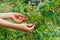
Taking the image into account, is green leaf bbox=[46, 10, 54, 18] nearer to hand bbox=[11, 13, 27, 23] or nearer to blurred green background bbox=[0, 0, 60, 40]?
blurred green background bbox=[0, 0, 60, 40]

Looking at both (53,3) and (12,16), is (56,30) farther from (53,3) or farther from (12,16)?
(12,16)

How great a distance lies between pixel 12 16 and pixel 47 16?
37cm

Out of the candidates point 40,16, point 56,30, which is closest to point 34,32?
point 40,16

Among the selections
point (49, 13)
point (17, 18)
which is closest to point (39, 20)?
point (49, 13)

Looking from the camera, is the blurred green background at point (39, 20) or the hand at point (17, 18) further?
the blurred green background at point (39, 20)

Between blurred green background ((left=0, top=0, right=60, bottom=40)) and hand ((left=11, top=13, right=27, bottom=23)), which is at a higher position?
hand ((left=11, top=13, right=27, bottom=23))

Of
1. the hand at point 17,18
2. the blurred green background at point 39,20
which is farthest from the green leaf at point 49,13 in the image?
the hand at point 17,18

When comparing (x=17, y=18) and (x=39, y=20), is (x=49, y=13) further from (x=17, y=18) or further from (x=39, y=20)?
(x=17, y=18)

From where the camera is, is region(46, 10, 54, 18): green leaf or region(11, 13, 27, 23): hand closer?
region(11, 13, 27, 23): hand

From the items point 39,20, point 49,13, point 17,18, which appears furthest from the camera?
point 39,20

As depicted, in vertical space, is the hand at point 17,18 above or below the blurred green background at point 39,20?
above

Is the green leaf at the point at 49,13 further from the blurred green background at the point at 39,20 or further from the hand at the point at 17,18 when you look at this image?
the hand at the point at 17,18

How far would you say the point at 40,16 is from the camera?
6.97ft

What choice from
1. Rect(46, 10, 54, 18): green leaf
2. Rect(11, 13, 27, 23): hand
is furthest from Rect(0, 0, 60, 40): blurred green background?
Rect(11, 13, 27, 23): hand
